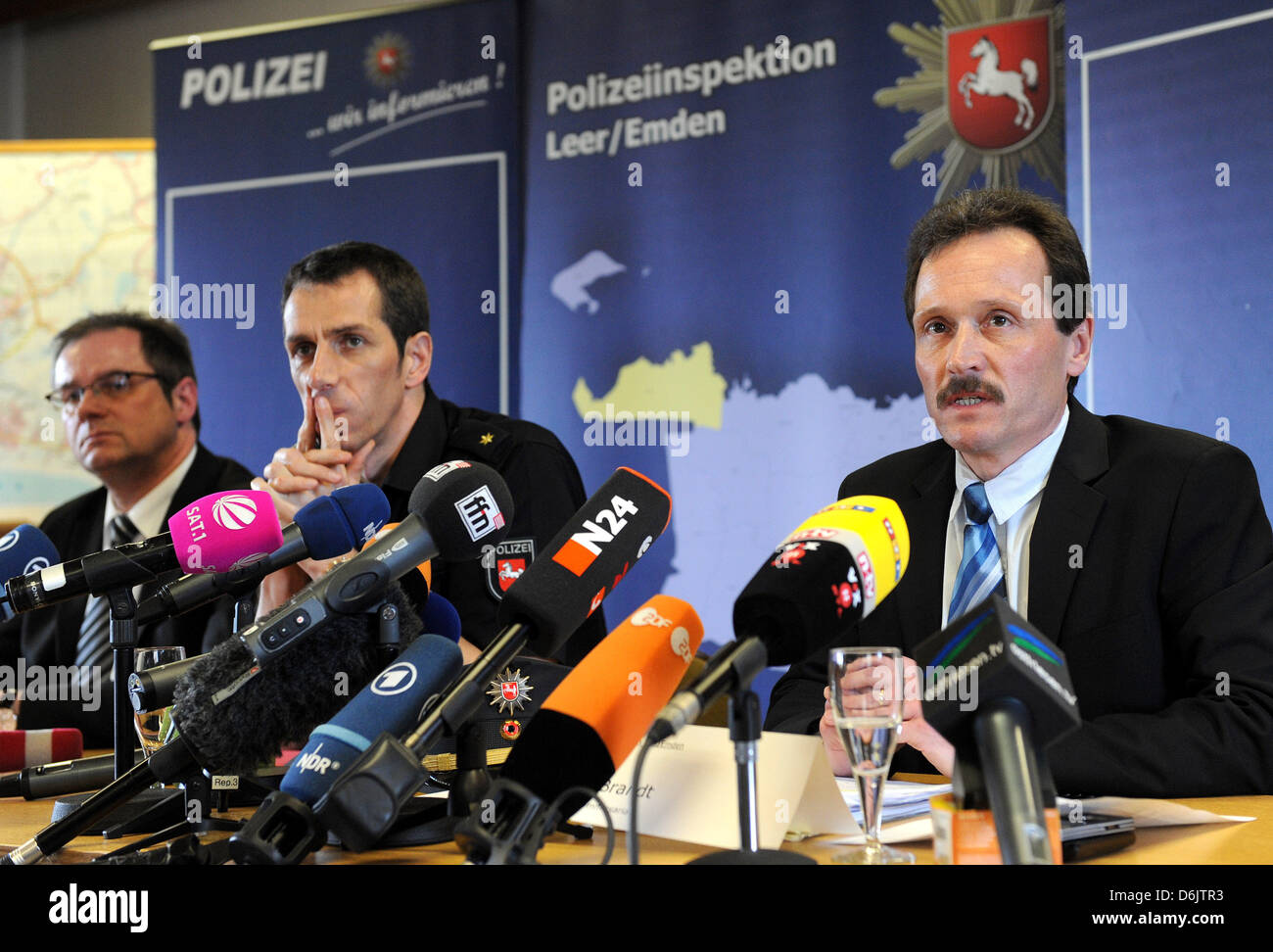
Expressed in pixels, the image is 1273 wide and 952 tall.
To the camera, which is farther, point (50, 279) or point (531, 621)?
point (50, 279)

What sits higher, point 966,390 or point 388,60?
point 388,60

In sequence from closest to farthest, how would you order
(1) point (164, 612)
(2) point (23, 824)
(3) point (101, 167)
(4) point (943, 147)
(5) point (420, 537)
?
(5) point (420, 537) < (1) point (164, 612) < (2) point (23, 824) < (4) point (943, 147) < (3) point (101, 167)

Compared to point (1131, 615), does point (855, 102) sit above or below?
above

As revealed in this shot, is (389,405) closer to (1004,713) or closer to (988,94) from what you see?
(988,94)

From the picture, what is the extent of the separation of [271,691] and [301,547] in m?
0.17

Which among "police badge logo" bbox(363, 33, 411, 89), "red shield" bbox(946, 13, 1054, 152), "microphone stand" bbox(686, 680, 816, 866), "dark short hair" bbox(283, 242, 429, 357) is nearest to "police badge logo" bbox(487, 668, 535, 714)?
"microphone stand" bbox(686, 680, 816, 866)

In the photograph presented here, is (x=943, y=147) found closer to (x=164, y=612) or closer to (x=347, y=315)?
(x=347, y=315)

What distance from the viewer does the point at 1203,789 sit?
1490 millimetres

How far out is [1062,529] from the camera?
71.7 inches

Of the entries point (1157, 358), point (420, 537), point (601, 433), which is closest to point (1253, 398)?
point (1157, 358)

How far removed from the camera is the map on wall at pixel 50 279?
14.7 feet

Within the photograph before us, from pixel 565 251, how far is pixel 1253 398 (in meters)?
1.89

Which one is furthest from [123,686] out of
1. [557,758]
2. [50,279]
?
[50,279]

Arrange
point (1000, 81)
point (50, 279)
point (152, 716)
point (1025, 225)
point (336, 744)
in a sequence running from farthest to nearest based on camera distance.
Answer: point (50, 279), point (1000, 81), point (1025, 225), point (152, 716), point (336, 744)
